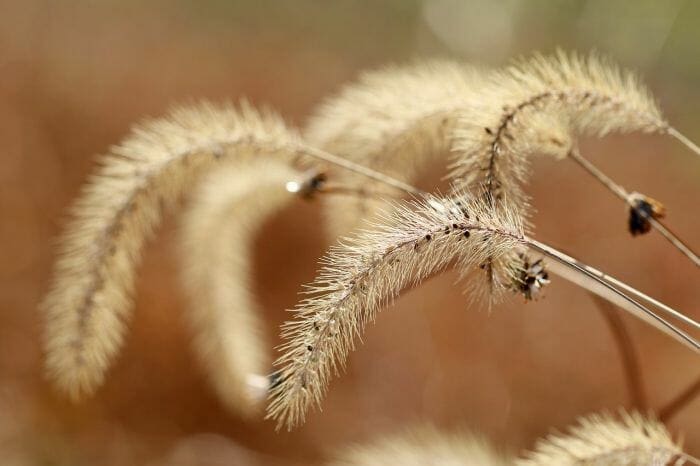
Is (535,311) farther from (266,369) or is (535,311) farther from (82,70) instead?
(82,70)

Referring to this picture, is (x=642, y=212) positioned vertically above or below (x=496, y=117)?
below

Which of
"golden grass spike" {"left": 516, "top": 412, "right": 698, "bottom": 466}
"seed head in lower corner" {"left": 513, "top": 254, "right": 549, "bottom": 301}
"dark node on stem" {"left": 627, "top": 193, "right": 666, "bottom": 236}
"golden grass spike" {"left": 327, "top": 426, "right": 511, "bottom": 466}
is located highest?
"dark node on stem" {"left": 627, "top": 193, "right": 666, "bottom": 236}

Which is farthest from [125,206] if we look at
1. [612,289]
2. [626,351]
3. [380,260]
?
[626,351]

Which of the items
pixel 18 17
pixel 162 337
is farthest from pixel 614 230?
pixel 18 17

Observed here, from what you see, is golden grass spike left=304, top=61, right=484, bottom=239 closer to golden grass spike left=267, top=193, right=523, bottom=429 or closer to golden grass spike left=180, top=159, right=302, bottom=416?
golden grass spike left=180, top=159, right=302, bottom=416

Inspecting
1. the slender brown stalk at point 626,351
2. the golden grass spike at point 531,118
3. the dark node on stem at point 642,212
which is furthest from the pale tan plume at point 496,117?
the slender brown stalk at point 626,351

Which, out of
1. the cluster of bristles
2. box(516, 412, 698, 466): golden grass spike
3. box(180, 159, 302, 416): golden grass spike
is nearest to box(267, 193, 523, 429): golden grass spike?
the cluster of bristles

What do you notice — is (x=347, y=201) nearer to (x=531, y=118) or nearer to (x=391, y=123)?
(x=391, y=123)
